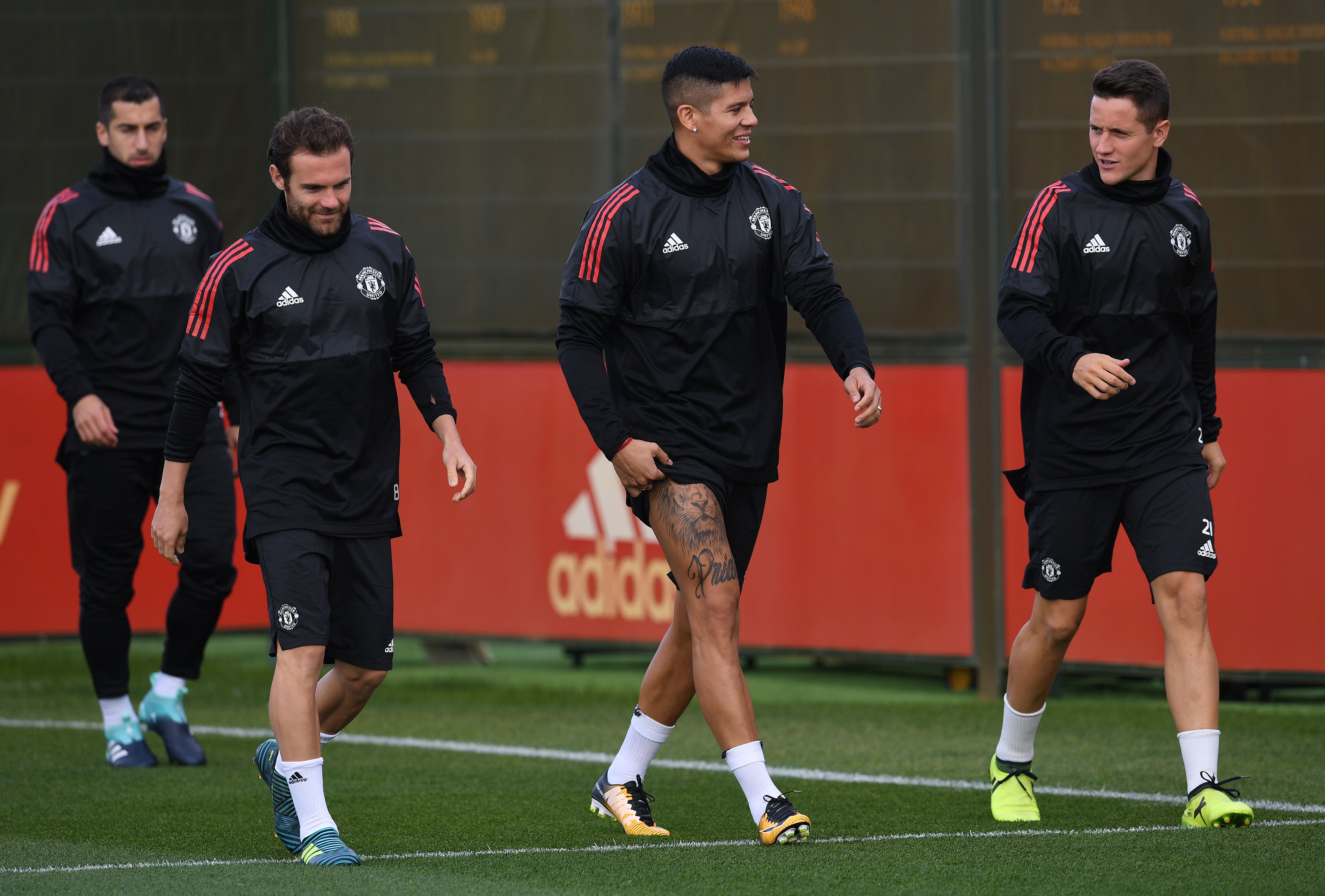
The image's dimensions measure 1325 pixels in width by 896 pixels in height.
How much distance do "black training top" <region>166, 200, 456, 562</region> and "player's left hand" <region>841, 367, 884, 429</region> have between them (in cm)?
127

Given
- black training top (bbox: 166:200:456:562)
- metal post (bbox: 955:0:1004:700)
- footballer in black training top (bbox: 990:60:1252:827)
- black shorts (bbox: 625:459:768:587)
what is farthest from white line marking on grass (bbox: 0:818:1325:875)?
metal post (bbox: 955:0:1004:700)

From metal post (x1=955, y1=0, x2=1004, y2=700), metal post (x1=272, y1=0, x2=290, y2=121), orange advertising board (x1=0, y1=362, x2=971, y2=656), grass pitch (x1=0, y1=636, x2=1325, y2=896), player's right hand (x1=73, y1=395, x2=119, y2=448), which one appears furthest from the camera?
metal post (x1=272, y1=0, x2=290, y2=121)

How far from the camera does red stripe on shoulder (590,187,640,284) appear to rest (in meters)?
5.21

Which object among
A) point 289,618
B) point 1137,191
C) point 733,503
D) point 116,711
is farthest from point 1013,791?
point 116,711

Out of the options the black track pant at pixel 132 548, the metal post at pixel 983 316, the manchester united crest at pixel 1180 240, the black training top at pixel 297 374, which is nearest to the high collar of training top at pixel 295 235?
the black training top at pixel 297 374

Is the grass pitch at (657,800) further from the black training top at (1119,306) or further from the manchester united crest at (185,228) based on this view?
the manchester united crest at (185,228)

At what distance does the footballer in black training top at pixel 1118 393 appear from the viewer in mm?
5348

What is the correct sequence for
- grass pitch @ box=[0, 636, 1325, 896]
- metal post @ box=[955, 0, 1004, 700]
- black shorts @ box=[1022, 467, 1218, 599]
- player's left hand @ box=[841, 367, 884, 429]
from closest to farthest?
grass pitch @ box=[0, 636, 1325, 896] < player's left hand @ box=[841, 367, 884, 429] < black shorts @ box=[1022, 467, 1218, 599] < metal post @ box=[955, 0, 1004, 700]

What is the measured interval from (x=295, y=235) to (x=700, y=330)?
3.79ft

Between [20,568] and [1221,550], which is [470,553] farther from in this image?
[1221,550]

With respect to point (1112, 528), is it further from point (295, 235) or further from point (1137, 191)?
point (295, 235)

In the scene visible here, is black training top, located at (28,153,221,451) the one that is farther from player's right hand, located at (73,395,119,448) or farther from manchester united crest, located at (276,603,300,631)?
manchester united crest, located at (276,603,300,631)

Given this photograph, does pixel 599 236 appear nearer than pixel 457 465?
No

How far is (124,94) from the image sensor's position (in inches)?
274
